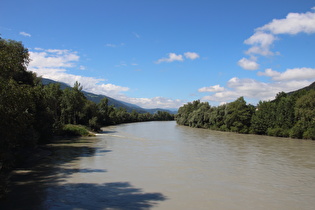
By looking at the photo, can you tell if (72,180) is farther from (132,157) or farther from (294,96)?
(294,96)

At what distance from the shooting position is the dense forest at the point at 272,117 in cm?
5345

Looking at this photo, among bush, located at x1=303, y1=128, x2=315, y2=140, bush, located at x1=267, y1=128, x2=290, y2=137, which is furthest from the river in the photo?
bush, located at x1=267, y1=128, x2=290, y2=137

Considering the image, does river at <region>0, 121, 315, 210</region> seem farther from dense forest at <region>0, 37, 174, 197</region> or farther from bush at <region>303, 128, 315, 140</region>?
bush at <region>303, 128, 315, 140</region>

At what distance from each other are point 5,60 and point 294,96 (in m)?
67.3

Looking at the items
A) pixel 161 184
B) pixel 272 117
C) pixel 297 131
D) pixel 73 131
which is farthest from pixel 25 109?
pixel 272 117

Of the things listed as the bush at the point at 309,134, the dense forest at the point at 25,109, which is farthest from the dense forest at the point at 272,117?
the dense forest at the point at 25,109

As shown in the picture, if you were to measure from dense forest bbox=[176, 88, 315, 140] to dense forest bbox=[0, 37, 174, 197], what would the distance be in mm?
40219

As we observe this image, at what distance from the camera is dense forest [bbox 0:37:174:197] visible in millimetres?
11321

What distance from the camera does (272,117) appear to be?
64.7 m

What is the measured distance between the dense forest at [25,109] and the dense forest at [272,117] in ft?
132

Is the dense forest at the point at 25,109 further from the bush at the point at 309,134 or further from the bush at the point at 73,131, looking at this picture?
the bush at the point at 309,134

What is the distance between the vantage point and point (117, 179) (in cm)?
1783

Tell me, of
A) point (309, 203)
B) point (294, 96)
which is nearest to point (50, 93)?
point (309, 203)

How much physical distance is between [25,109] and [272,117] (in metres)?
59.8
